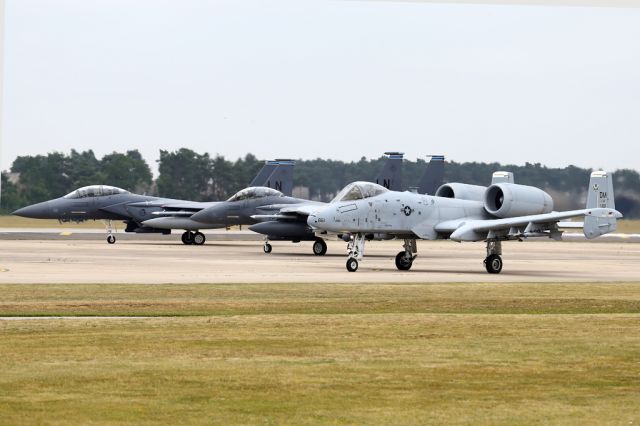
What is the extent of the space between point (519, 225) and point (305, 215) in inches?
541

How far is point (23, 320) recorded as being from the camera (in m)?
16.2

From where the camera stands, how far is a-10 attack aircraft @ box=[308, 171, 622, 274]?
97.0ft

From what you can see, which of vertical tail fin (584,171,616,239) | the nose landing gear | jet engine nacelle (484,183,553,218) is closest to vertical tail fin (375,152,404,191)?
jet engine nacelle (484,183,553,218)

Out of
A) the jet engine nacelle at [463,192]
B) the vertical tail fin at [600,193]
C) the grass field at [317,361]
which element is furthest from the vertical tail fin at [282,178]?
the grass field at [317,361]

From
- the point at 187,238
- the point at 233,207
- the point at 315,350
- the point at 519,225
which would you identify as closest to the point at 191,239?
the point at 187,238

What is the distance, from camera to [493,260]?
30.4 meters

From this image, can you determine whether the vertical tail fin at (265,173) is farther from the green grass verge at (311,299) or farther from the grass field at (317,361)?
the grass field at (317,361)

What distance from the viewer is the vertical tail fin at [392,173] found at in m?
46.6

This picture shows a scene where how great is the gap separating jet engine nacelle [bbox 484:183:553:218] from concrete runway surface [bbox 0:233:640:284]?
161 centimetres

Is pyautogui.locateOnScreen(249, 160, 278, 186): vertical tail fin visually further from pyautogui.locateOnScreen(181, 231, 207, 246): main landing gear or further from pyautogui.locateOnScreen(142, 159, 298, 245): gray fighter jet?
pyautogui.locateOnScreen(181, 231, 207, 246): main landing gear

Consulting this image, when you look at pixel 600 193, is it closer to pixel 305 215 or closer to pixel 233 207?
pixel 305 215

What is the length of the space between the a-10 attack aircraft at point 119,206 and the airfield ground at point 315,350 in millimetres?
25101

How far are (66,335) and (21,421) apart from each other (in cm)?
544

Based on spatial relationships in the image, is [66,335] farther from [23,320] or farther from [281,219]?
[281,219]
